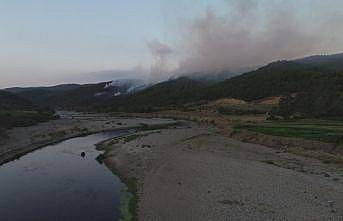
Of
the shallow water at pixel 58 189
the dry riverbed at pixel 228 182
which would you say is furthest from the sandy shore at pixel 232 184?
the shallow water at pixel 58 189

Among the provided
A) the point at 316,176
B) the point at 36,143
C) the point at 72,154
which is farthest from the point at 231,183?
the point at 36,143

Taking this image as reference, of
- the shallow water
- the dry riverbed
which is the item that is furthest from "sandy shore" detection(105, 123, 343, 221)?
the shallow water

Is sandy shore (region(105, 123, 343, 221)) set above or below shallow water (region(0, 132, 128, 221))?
above

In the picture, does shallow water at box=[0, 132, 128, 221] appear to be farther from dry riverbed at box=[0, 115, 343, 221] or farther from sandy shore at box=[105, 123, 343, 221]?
sandy shore at box=[105, 123, 343, 221]

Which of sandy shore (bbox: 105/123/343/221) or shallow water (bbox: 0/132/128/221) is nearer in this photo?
sandy shore (bbox: 105/123/343/221)

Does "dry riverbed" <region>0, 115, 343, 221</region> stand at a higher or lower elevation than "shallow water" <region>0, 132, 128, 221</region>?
higher

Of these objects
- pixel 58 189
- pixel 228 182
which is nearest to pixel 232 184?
pixel 228 182
